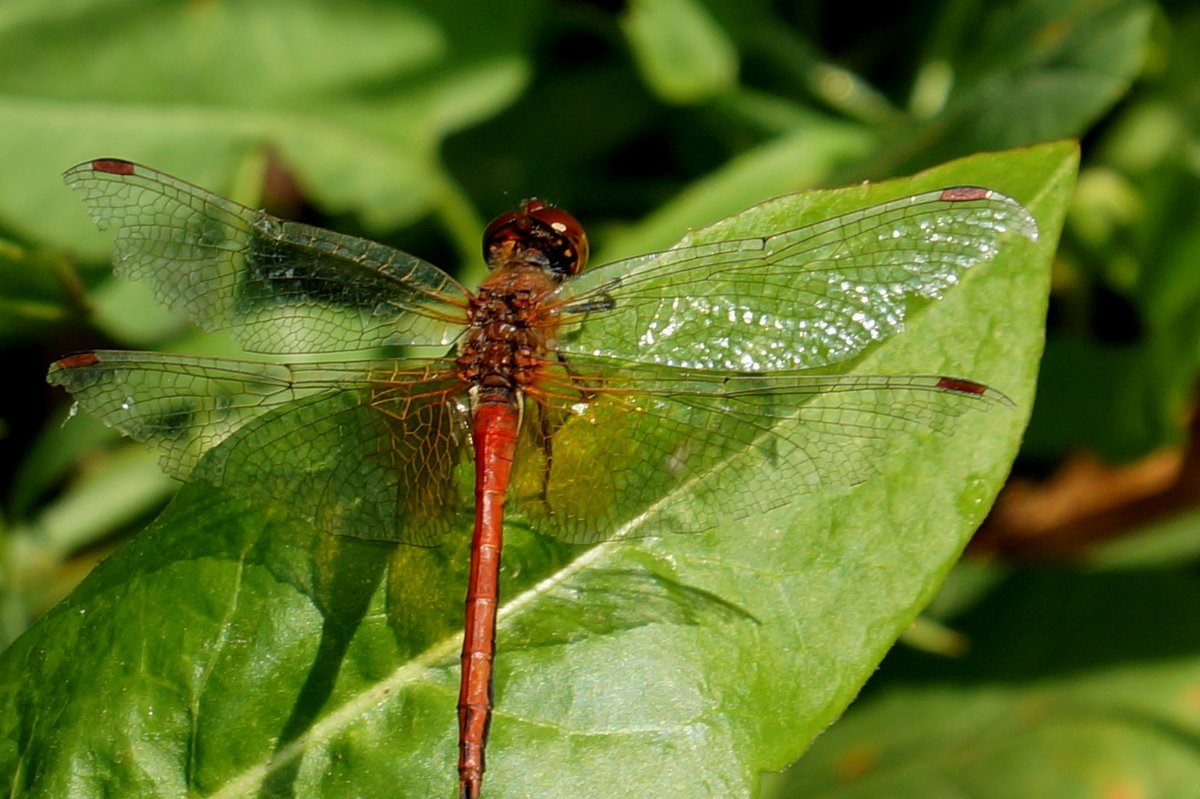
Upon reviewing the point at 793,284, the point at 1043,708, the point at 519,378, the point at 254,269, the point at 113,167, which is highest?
the point at 113,167

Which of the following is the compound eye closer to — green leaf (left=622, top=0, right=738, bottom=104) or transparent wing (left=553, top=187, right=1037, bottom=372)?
transparent wing (left=553, top=187, right=1037, bottom=372)

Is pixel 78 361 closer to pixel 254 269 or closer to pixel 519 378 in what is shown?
A: pixel 254 269

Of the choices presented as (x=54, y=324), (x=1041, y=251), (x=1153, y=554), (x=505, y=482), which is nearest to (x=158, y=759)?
(x=505, y=482)

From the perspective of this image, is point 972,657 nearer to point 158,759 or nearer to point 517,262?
point 517,262

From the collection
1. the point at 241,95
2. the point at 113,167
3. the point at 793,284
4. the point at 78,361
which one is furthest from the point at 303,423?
the point at 241,95

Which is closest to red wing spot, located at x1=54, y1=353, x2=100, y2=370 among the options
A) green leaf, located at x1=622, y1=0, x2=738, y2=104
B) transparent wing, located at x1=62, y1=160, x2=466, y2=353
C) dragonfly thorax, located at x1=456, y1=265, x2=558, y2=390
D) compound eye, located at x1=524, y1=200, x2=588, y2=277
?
transparent wing, located at x1=62, y1=160, x2=466, y2=353

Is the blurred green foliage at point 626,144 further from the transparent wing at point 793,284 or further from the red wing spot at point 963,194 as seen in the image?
the red wing spot at point 963,194

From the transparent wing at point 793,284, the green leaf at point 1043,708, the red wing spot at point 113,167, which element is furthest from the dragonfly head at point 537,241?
the green leaf at point 1043,708
